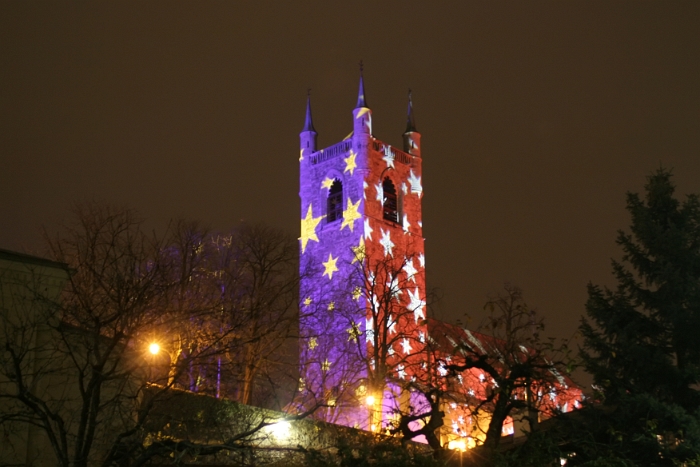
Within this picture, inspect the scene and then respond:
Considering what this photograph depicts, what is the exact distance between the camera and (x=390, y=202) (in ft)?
159

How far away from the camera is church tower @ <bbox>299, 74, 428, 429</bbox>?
132 ft

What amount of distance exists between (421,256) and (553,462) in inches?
1325

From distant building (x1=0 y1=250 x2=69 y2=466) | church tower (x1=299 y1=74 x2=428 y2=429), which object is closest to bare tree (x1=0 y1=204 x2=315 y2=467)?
distant building (x1=0 y1=250 x2=69 y2=466)

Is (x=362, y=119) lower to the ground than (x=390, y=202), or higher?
higher

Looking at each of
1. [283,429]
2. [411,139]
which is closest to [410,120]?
[411,139]

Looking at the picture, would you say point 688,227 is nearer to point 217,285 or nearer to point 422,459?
point 422,459

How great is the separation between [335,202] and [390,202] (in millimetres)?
2827

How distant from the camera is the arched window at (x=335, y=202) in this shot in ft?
155

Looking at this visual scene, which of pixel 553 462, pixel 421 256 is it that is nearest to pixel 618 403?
pixel 553 462

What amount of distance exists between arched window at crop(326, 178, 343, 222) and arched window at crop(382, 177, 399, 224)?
7.33ft

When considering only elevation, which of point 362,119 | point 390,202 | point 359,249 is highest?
point 362,119

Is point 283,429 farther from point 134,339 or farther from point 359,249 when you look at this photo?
point 359,249

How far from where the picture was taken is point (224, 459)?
21141mm

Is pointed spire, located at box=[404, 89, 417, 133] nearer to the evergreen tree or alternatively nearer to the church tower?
the church tower
